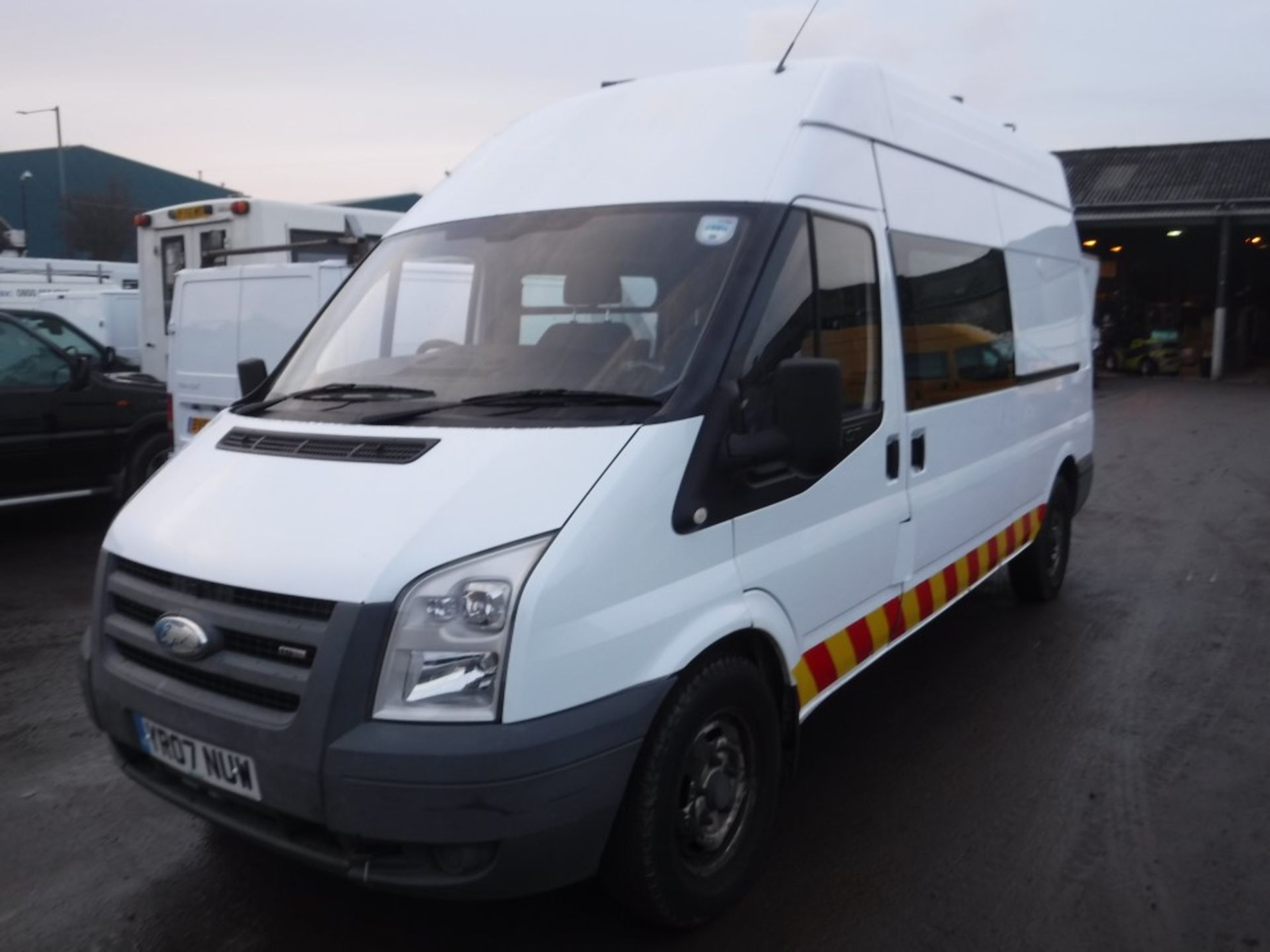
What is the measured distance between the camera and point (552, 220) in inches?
154

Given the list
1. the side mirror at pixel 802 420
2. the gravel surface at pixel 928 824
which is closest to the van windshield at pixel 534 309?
the side mirror at pixel 802 420

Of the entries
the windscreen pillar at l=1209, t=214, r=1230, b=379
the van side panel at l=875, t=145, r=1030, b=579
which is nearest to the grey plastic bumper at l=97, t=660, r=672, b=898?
the van side panel at l=875, t=145, r=1030, b=579

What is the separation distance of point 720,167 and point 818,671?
1.74 m

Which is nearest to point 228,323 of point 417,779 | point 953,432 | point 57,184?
point 953,432

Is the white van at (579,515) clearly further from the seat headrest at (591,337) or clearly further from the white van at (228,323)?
the white van at (228,323)

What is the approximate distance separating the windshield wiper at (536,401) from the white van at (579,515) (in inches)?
0.7

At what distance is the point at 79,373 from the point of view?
28.6 ft

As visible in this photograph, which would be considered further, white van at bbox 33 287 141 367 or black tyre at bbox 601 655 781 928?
white van at bbox 33 287 141 367

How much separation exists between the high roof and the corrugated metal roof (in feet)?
93.5

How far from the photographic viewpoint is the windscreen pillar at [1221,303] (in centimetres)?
2855

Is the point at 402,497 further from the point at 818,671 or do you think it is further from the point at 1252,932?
the point at 1252,932

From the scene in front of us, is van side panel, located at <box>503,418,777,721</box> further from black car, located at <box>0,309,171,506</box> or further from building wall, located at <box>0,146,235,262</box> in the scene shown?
building wall, located at <box>0,146,235,262</box>

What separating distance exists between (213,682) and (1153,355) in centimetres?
3146

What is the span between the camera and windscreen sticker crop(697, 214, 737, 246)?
3596 millimetres
